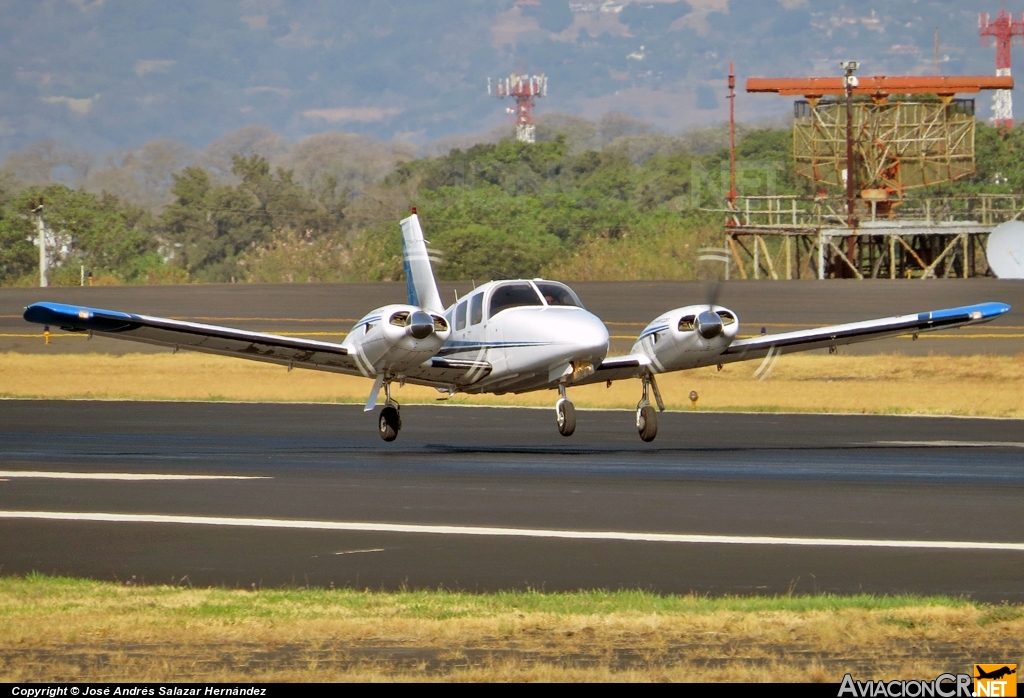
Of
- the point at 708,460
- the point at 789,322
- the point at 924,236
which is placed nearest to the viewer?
the point at 708,460

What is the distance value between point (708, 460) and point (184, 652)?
13.5 m

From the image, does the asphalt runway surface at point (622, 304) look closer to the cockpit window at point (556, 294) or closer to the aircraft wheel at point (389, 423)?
the aircraft wheel at point (389, 423)

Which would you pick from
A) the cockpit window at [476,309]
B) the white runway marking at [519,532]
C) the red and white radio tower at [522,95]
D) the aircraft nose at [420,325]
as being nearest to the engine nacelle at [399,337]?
the aircraft nose at [420,325]

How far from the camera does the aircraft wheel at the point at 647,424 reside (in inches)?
904

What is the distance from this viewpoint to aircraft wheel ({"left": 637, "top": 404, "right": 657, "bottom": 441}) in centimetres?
2295

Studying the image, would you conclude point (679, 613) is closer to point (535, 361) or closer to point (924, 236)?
point (535, 361)

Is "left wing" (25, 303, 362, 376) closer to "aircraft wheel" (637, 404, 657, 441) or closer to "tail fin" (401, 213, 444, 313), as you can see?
"tail fin" (401, 213, 444, 313)

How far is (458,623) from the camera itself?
405 inches

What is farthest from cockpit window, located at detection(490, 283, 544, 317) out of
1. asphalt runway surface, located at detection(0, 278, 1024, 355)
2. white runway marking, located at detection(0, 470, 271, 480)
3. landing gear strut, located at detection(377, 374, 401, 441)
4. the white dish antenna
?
the white dish antenna

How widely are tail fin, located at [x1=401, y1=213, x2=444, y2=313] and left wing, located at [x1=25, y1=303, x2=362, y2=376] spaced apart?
4161mm

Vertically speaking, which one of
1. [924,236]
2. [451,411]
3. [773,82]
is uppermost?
[773,82]

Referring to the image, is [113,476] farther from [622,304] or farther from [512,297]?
[622,304]

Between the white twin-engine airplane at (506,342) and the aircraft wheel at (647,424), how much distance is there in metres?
0.02

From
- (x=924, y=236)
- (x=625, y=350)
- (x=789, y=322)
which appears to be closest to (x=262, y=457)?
(x=625, y=350)
